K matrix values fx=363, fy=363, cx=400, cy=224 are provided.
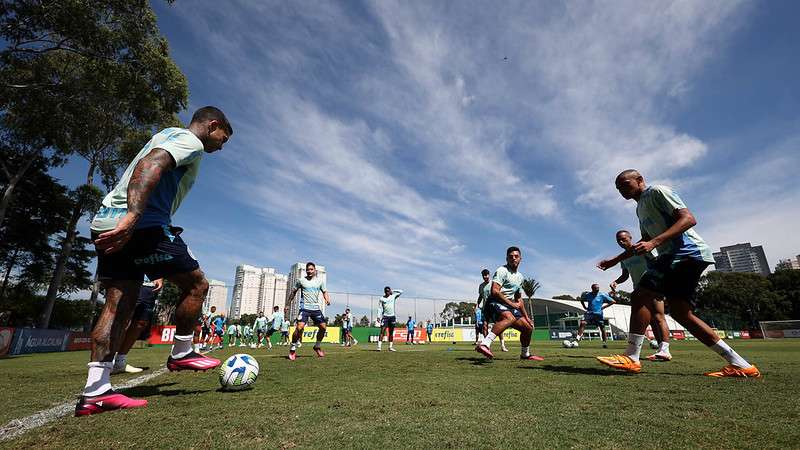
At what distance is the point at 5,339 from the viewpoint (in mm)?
15328

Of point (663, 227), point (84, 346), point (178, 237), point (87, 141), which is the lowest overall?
point (84, 346)

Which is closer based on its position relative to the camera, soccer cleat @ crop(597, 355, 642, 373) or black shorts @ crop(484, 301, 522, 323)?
soccer cleat @ crop(597, 355, 642, 373)

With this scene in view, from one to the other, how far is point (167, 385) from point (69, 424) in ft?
5.94

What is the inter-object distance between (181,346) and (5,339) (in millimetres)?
19125

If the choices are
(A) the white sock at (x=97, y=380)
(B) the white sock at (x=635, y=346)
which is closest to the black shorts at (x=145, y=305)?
(A) the white sock at (x=97, y=380)

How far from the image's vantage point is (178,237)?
328cm

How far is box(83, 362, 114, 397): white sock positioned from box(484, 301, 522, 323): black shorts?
5607 millimetres

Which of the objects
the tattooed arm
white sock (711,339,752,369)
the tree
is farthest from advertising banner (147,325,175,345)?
white sock (711,339,752,369)

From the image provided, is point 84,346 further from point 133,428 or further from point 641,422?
point 641,422

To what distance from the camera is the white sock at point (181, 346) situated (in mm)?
3447

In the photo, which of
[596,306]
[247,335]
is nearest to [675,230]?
[596,306]

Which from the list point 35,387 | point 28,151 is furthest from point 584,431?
point 28,151

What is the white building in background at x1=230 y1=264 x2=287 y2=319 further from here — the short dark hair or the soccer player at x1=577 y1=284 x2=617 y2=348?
the short dark hair

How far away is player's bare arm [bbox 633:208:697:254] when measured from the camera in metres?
3.86
